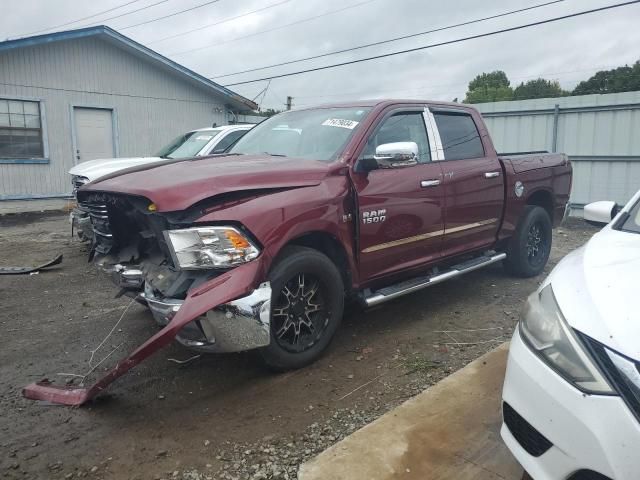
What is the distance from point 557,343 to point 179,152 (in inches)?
311

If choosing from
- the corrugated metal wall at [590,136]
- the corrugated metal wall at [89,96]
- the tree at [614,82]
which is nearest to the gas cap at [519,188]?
the corrugated metal wall at [590,136]

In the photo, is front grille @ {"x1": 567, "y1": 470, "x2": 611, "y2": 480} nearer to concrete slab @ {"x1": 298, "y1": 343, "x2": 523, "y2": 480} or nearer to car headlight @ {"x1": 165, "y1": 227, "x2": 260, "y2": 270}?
concrete slab @ {"x1": 298, "y1": 343, "x2": 523, "y2": 480}

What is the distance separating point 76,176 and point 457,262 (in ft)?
19.0

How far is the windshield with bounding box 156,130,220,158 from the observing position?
858 cm

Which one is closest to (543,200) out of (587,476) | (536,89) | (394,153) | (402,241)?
(402,241)

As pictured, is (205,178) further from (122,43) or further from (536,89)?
(536,89)

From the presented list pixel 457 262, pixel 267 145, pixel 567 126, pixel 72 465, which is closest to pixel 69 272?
pixel 267 145

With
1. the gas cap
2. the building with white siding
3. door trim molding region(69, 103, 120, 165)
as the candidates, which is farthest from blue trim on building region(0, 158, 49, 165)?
the gas cap

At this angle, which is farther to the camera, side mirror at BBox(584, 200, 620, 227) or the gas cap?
the gas cap

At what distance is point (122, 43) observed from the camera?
13758mm

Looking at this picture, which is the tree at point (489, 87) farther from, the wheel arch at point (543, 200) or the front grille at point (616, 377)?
the front grille at point (616, 377)

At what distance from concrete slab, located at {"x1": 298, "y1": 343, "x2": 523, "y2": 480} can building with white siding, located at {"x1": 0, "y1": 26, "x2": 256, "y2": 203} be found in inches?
507

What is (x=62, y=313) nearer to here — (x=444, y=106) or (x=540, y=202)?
(x=444, y=106)

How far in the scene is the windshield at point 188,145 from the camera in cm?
858
